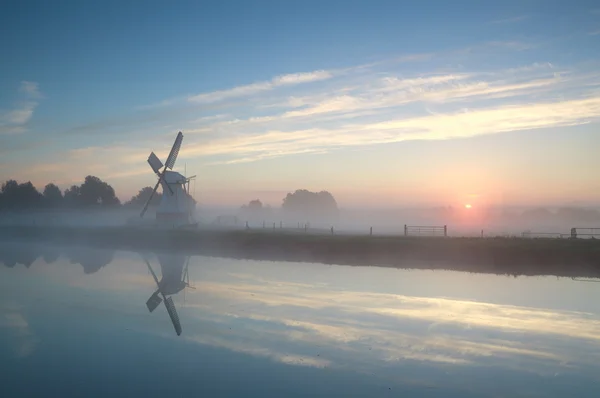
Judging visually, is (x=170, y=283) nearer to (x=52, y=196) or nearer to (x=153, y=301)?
(x=153, y=301)

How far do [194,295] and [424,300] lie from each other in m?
A: 12.1

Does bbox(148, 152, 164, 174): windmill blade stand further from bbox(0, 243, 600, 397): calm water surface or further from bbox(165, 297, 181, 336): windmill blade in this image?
bbox(165, 297, 181, 336): windmill blade

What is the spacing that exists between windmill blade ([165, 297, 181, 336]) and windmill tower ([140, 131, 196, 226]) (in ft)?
199

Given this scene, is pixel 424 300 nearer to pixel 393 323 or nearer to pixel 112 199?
pixel 393 323

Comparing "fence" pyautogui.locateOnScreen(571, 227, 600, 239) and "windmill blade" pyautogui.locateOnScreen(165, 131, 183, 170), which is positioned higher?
"windmill blade" pyautogui.locateOnScreen(165, 131, 183, 170)

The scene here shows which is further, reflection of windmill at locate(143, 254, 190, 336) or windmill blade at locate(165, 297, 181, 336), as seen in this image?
reflection of windmill at locate(143, 254, 190, 336)

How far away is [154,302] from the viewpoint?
2672cm

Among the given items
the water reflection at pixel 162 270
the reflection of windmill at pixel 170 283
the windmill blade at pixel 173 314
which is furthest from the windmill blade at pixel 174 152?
the windmill blade at pixel 173 314

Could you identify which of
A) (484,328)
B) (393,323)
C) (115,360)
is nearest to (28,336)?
(115,360)

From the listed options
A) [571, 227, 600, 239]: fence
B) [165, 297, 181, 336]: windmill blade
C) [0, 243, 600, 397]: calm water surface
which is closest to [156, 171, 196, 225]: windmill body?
[0, 243, 600, 397]: calm water surface

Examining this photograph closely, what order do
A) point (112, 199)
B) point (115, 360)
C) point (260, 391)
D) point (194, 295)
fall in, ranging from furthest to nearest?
1. point (112, 199)
2. point (194, 295)
3. point (115, 360)
4. point (260, 391)

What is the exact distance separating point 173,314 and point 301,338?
23.5 ft

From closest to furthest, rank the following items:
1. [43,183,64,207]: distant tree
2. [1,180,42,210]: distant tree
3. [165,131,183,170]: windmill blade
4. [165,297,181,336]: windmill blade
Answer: [165,297,181,336]: windmill blade, [165,131,183,170]: windmill blade, [1,180,42,210]: distant tree, [43,183,64,207]: distant tree

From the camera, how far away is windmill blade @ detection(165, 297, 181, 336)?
20.7 meters
